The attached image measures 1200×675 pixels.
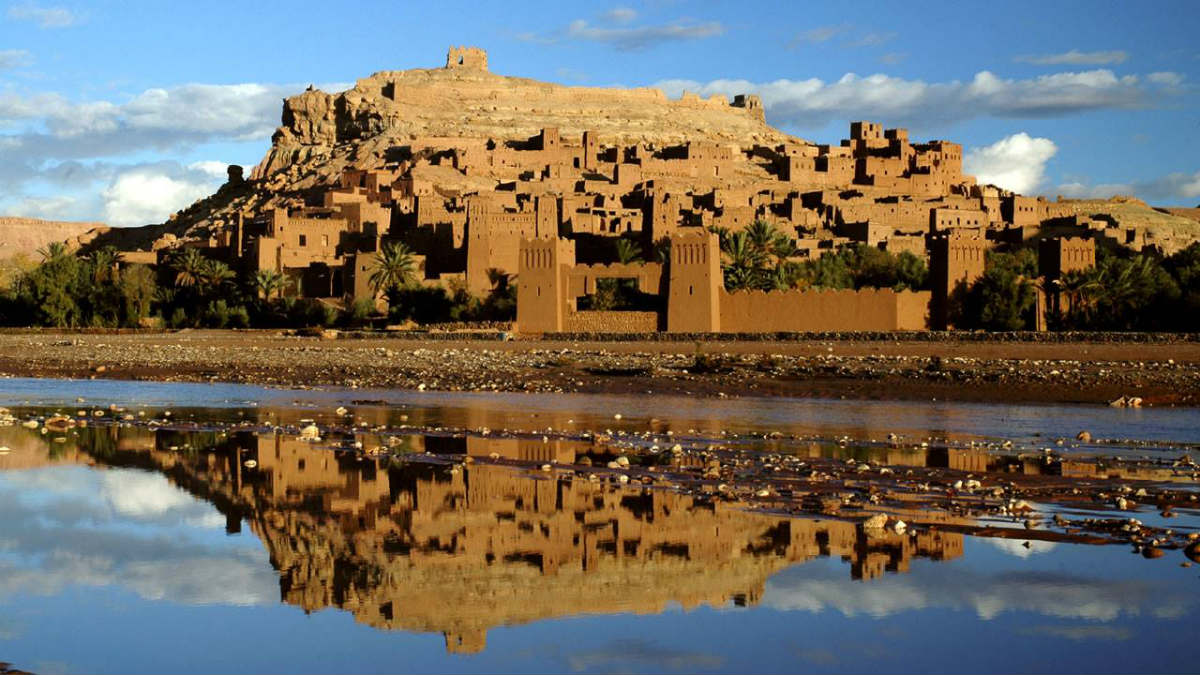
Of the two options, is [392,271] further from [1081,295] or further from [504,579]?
[504,579]

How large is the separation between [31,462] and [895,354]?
70.6 ft

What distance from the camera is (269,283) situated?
55.1m

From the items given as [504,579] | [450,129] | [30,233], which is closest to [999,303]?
[504,579]

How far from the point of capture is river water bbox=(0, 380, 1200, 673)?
8367 mm

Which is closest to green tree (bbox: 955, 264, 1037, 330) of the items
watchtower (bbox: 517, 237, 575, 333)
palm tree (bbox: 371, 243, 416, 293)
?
watchtower (bbox: 517, 237, 575, 333)

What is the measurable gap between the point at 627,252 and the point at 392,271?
824 centimetres

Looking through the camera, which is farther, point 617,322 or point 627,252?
point 627,252

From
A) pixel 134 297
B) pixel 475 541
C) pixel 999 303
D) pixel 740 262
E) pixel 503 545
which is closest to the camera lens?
pixel 503 545

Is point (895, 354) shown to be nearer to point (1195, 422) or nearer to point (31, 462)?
point (1195, 422)

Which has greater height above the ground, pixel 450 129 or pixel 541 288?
pixel 450 129

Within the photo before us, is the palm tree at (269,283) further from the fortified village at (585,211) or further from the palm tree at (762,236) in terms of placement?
the palm tree at (762,236)

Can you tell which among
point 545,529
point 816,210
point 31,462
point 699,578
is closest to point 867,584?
point 699,578

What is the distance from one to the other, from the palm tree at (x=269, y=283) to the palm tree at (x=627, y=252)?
12.7 metres

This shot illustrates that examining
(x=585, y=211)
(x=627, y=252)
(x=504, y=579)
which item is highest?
(x=585, y=211)
